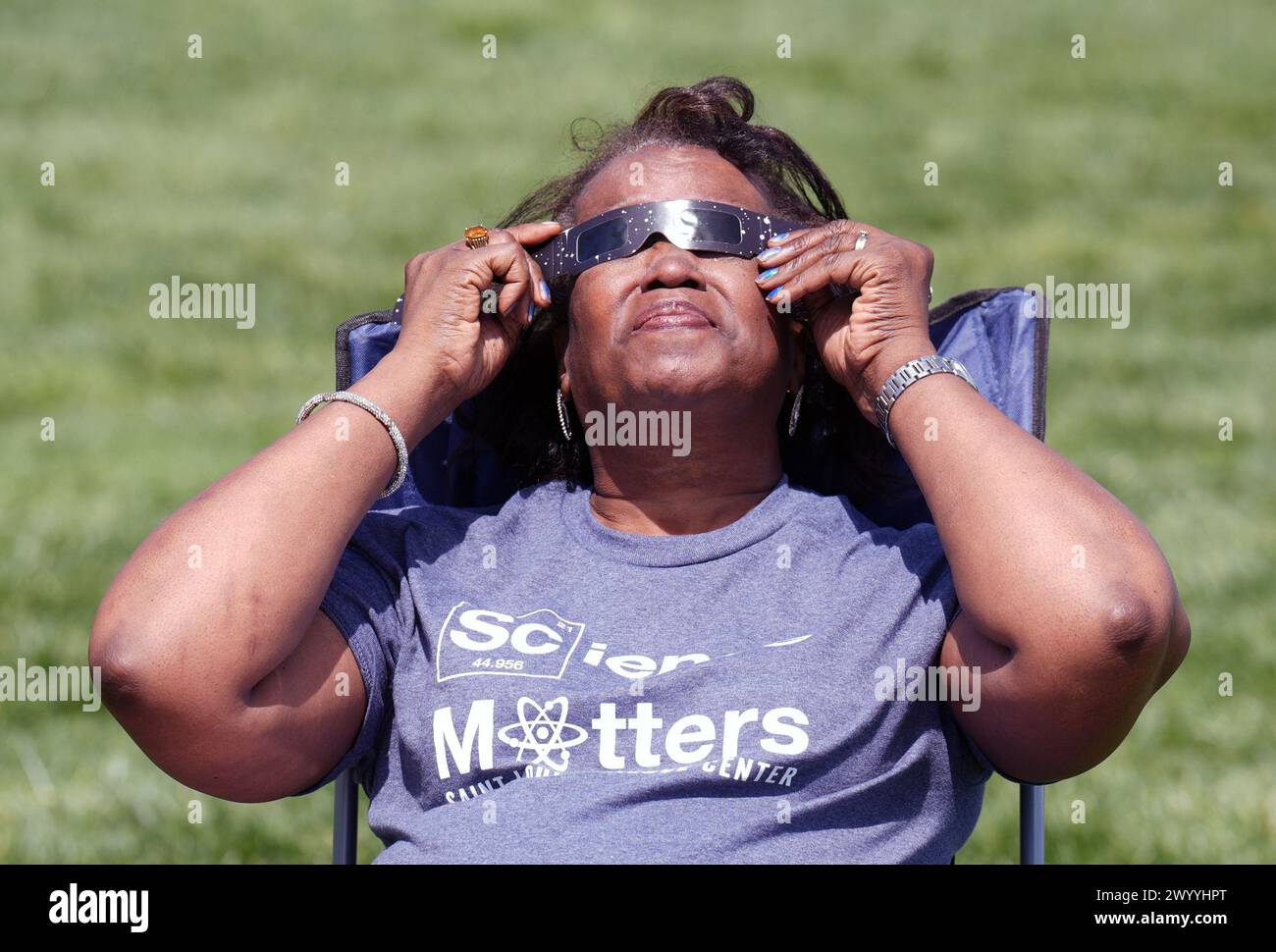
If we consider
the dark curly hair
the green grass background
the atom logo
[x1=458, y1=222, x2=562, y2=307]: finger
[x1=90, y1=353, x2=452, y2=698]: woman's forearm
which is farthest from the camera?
the green grass background

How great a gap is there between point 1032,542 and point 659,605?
755 millimetres

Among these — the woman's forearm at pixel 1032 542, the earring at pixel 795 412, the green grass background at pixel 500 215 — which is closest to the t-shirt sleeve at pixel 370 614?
the earring at pixel 795 412

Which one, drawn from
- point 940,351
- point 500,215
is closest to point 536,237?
point 940,351

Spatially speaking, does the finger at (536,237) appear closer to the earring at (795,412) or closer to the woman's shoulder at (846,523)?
the earring at (795,412)

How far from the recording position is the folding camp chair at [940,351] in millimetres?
3744

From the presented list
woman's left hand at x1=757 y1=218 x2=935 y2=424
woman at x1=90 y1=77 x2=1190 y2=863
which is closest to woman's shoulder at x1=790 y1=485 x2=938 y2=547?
woman at x1=90 y1=77 x2=1190 y2=863

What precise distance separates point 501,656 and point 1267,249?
325 inches

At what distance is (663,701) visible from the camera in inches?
118

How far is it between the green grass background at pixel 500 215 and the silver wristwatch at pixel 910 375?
1423 mm

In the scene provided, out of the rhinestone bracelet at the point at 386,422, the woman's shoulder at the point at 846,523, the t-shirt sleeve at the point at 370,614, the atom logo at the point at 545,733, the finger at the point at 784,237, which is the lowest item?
Answer: the atom logo at the point at 545,733

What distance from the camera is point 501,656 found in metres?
3.07

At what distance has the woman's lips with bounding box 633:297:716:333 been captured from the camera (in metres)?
3.32

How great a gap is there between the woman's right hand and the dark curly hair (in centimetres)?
14

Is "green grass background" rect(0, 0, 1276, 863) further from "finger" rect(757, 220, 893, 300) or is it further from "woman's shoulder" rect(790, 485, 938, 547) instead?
"woman's shoulder" rect(790, 485, 938, 547)
